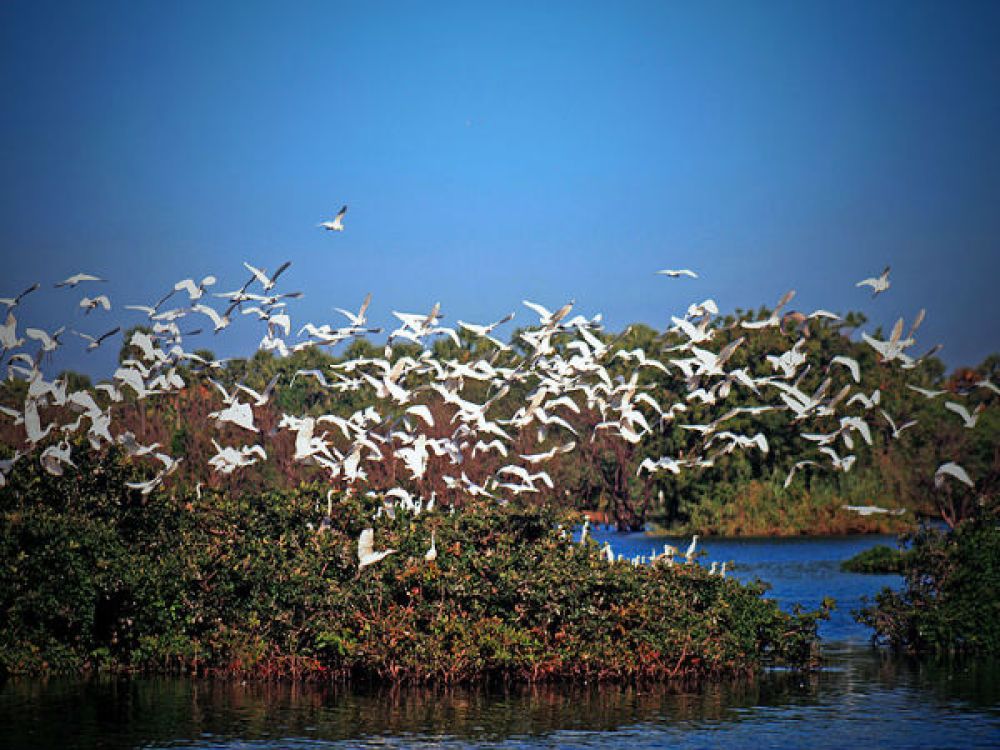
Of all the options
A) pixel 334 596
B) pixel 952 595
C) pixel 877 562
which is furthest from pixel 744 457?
pixel 334 596

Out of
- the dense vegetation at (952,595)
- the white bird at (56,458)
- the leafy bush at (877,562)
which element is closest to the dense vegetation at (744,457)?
Result: the leafy bush at (877,562)

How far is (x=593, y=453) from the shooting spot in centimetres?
6531

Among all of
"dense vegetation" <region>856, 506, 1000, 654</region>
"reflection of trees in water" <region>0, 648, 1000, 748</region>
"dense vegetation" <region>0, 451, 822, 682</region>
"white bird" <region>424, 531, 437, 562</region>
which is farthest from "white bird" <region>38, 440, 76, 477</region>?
"dense vegetation" <region>856, 506, 1000, 654</region>

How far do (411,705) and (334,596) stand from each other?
2.02 m

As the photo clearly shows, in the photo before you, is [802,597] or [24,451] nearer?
[24,451]

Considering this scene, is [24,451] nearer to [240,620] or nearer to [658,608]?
[240,620]

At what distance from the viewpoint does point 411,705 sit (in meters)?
18.4

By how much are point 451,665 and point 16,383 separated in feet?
144

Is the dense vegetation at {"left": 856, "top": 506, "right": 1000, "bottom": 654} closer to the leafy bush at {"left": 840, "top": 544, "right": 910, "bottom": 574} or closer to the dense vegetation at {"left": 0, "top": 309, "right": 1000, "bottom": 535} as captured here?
the leafy bush at {"left": 840, "top": 544, "right": 910, "bottom": 574}

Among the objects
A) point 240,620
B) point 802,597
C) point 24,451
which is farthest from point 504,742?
point 802,597

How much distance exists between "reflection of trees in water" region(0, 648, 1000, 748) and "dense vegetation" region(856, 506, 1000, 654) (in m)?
1.41

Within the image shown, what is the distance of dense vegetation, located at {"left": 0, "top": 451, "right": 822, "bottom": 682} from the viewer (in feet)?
63.7

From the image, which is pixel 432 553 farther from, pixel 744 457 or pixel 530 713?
pixel 744 457

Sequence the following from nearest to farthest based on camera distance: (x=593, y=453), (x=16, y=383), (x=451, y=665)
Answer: (x=451, y=665)
(x=16, y=383)
(x=593, y=453)
